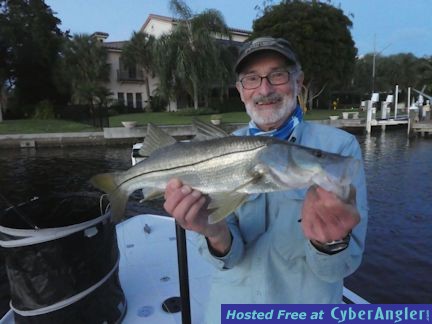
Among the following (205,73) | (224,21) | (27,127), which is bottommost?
(27,127)

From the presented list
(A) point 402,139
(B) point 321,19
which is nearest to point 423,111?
(A) point 402,139

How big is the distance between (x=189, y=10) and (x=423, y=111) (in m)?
23.8

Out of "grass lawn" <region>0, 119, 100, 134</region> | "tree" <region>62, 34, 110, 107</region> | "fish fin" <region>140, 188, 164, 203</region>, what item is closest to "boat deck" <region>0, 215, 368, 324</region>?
"fish fin" <region>140, 188, 164, 203</region>

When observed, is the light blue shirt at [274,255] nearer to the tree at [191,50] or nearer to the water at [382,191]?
the water at [382,191]

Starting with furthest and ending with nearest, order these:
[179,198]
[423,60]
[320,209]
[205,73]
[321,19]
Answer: [423,60]
[321,19]
[205,73]
[179,198]
[320,209]

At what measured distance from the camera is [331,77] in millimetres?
41281

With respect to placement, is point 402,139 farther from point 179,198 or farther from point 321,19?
point 179,198

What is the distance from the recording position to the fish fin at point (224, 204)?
5.68 feet

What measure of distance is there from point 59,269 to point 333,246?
2.01 meters

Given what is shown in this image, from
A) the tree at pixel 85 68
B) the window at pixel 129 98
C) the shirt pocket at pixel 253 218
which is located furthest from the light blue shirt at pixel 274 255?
the window at pixel 129 98

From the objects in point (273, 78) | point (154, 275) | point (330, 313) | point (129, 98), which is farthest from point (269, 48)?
point (129, 98)

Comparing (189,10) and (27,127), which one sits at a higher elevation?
(189,10)

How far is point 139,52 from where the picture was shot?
42.6m

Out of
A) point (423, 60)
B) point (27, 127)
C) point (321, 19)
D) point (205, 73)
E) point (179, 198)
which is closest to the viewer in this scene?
point (179, 198)
